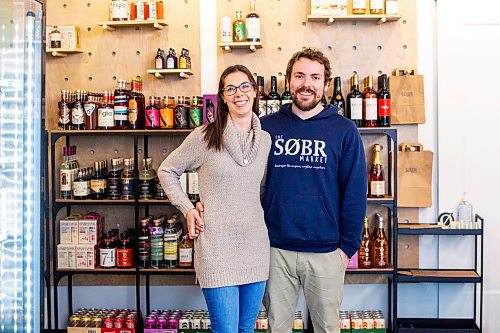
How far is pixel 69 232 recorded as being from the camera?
14.1 feet

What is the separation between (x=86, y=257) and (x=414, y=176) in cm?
195

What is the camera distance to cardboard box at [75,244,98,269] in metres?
4.23

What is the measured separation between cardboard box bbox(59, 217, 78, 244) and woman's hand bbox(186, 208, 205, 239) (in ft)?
5.91

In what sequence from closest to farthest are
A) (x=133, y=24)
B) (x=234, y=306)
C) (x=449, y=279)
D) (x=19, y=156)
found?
(x=19, y=156) < (x=234, y=306) < (x=449, y=279) < (x=133, y=24)

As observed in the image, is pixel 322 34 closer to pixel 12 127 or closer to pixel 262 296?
pixel 262 296

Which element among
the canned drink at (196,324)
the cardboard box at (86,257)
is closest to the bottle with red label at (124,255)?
the cardboard box at (86,257)

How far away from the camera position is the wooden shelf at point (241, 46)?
4.23 metres

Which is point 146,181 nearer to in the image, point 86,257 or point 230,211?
point 86,257

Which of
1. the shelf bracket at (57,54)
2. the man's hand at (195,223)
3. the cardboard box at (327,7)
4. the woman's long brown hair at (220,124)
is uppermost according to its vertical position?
the cardboard box at (327,7)

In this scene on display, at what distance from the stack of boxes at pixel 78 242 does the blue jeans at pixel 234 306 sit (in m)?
1.74

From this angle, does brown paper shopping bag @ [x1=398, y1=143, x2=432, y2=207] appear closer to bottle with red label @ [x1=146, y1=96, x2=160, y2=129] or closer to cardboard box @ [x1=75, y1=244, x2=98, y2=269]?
bottle with red label @ [x1=146, y1=96, x2=160, y2=129]

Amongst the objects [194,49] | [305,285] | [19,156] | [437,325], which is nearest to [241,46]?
[194,49]

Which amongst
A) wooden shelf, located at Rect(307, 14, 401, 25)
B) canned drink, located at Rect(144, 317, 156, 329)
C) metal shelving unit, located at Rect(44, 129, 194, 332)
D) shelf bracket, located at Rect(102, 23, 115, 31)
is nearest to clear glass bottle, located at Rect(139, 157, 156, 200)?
metal shelving unit, located at Rect(44, 129, 194, 332)

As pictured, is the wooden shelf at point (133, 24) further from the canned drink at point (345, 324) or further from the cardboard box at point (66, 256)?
the canned drink at point (345, 324)
